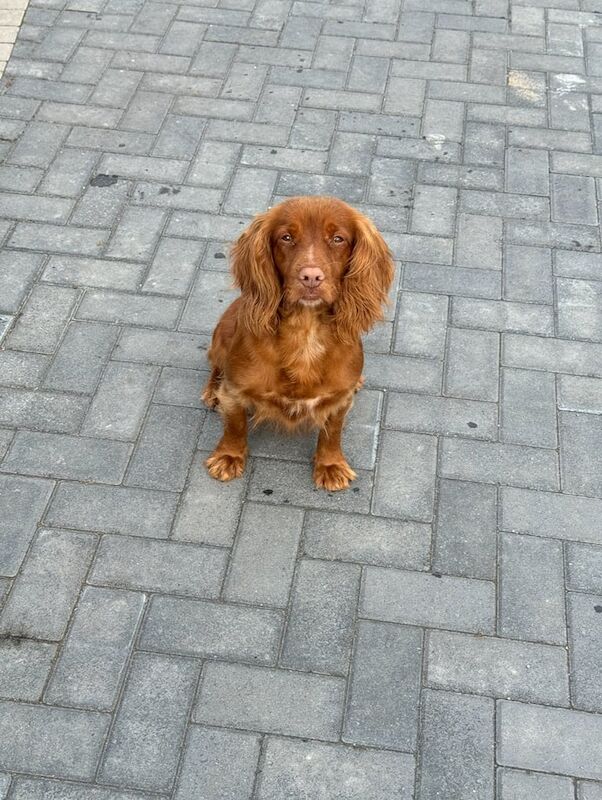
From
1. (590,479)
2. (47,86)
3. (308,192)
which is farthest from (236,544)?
(47,86)

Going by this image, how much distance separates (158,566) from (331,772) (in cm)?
100

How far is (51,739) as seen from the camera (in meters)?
3.03

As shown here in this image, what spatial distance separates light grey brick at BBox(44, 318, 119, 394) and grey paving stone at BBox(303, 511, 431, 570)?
1.22 meters

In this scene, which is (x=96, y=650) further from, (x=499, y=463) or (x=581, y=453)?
(x=581, y=453)

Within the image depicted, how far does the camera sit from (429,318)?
15.1 feet

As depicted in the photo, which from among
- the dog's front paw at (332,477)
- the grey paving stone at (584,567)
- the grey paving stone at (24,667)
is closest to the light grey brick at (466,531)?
the grey paving stone at (584,567)

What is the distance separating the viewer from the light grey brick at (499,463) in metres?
3.89

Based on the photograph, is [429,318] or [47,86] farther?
[47,86]

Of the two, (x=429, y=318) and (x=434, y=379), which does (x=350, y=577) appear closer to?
(x=434, y=379)

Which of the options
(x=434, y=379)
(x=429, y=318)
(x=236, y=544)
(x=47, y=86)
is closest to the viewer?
(x=236, y=544)

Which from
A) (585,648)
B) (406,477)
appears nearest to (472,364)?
(406,477)

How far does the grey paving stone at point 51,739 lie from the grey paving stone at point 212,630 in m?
0.34

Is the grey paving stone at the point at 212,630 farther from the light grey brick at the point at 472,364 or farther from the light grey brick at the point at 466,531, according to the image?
the light grey brick at the point at 472,364

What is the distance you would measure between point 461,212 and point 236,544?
2516mm
